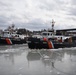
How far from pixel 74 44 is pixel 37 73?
24.7 metres

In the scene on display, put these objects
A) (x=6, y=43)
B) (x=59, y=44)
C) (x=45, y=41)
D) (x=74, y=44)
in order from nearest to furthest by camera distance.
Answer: (x=45, y=41)
(x=59, y=44)
(x=74, y=44)
(x=6, y=43)

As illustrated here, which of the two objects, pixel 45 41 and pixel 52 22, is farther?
pixel 52 22

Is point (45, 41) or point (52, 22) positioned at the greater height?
point (52, 22)

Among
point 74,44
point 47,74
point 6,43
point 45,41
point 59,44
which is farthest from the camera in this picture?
point 6,43

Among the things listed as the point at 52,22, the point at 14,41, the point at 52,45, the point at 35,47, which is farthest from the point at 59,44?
the point at 14,41

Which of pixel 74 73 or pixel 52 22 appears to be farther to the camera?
pixel 52 22

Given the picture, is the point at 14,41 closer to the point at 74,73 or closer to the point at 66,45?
the point at 66,45

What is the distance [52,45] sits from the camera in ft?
96.1

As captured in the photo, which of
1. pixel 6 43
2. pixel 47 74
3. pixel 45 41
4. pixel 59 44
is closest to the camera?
pixel 47 74

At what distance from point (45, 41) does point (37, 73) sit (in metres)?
18.3

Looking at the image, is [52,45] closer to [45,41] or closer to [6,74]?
[45,41]

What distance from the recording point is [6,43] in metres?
42.2

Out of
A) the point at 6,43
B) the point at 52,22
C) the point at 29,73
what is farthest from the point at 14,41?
the point at 29,73

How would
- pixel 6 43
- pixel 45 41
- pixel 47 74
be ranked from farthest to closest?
pixel 6 43 → pixel 45 41 → pixel 47 74
